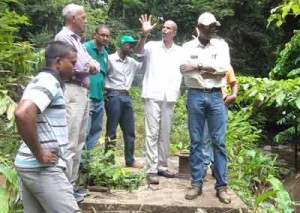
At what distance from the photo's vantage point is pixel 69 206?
11.0ft

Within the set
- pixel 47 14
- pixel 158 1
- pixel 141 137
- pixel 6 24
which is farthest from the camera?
pixel 158 1

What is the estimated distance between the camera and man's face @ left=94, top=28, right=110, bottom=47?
5664 millimetres

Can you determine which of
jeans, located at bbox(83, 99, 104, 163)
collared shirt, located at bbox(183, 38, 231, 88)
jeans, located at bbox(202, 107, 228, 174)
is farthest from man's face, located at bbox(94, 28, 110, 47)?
jeans, located at bbox(202, 107, 228, 174)

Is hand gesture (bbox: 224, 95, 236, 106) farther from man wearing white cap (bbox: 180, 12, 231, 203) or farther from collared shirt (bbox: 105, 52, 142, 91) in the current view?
collared shirt (bbox: 105, 52, 142, 91)

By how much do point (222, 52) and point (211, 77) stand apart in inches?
12.7

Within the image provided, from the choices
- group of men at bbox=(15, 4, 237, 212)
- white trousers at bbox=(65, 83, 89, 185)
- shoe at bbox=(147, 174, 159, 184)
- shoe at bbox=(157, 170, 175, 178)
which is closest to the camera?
group of men at bbox=(15, 4, 237, 212)

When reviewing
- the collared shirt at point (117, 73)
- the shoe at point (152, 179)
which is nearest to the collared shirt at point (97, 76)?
the collared shirt at point (117, 73)

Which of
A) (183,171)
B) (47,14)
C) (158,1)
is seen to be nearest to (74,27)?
(183,171)

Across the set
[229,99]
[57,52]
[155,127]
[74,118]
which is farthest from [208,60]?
[57,52]

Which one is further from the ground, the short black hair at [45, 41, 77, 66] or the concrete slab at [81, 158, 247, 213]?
the short black hair at [45, 41, 77, 66]

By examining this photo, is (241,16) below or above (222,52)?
above

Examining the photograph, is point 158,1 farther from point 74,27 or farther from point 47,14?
point 74,27

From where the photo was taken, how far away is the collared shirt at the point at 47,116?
3293mm

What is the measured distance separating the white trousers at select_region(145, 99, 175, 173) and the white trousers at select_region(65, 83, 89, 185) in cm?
125
